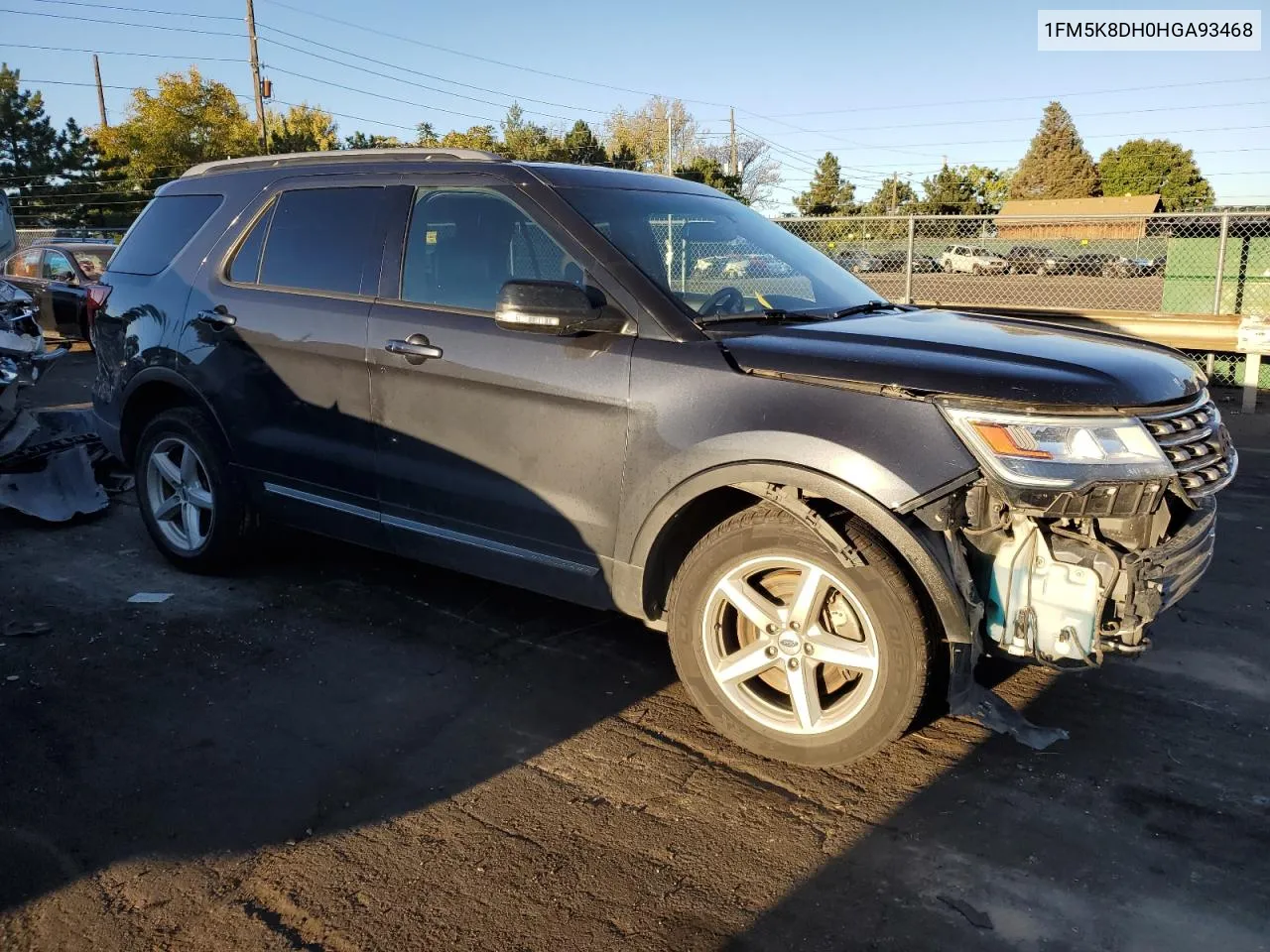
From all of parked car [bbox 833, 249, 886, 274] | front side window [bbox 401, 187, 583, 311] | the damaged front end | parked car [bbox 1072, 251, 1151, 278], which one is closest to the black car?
parked car [bbox 833, 249, 886, 274]

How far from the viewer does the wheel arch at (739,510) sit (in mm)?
2936

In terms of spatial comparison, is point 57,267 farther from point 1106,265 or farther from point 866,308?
point 1106,265

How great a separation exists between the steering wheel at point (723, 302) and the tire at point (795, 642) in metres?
0.79

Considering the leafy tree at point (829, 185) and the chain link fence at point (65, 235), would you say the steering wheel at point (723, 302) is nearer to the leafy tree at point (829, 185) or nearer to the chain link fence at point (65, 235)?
the chain link fence at point (65, 235)

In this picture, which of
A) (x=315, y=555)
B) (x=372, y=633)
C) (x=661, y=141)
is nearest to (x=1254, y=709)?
(x=372, y=633)

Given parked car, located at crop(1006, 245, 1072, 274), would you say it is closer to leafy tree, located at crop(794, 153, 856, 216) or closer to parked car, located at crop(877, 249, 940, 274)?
parked car, located at crop(877, 249, 940, 274)

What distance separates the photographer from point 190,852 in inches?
112

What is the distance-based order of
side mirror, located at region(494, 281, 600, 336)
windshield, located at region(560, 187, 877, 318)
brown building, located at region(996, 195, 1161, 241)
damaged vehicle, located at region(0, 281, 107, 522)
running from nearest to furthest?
side mirror, located at region(494, 281, 600, 336), windshield, located at region(560, 187, 877, 318), damaged vehicle, located at region(0, 281, 107, 522), brown building, located at region(996, 195, 1161, 241)

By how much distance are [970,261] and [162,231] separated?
14240mm

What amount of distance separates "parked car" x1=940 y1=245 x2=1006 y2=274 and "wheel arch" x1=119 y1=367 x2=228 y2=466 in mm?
12307

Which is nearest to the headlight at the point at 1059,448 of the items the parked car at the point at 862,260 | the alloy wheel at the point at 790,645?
the alloy wheel at the point at 790,645

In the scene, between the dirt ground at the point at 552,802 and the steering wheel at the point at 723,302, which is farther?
the steering wheel at the point at 723,302

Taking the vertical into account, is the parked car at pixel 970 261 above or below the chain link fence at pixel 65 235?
below

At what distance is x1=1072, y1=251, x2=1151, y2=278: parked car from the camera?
43.1ft
